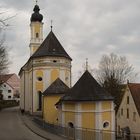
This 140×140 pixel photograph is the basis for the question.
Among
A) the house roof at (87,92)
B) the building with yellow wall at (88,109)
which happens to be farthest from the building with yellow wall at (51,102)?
the building with yellow wall at (88,109)

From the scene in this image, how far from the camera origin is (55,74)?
4622cm

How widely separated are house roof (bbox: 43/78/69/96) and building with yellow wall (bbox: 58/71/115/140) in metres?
10.3

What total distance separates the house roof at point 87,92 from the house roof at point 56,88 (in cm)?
960

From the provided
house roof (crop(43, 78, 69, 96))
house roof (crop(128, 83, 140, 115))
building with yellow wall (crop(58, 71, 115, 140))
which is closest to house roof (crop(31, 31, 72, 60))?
house roof (crop(43, 78, 69, 96))

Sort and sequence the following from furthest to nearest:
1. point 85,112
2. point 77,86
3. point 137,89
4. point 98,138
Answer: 1. point 137,89
2. point 77,86
3. point 85,112
4. point 98,138

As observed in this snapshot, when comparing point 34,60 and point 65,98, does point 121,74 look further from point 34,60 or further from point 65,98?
point 65,98

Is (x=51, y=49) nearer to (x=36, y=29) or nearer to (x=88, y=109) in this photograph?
(x=36, y=29)

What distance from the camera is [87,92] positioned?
30.1m

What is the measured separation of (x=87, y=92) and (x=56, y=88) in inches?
490

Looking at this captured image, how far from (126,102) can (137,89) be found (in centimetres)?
208

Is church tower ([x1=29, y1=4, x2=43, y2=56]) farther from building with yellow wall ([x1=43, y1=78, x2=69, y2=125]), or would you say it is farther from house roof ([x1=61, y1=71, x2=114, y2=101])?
house roof ([x1=61, y1=71, x2=114, y2=101])

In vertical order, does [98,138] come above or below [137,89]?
below

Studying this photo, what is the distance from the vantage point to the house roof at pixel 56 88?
135ft

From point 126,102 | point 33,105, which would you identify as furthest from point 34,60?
point 126,102
